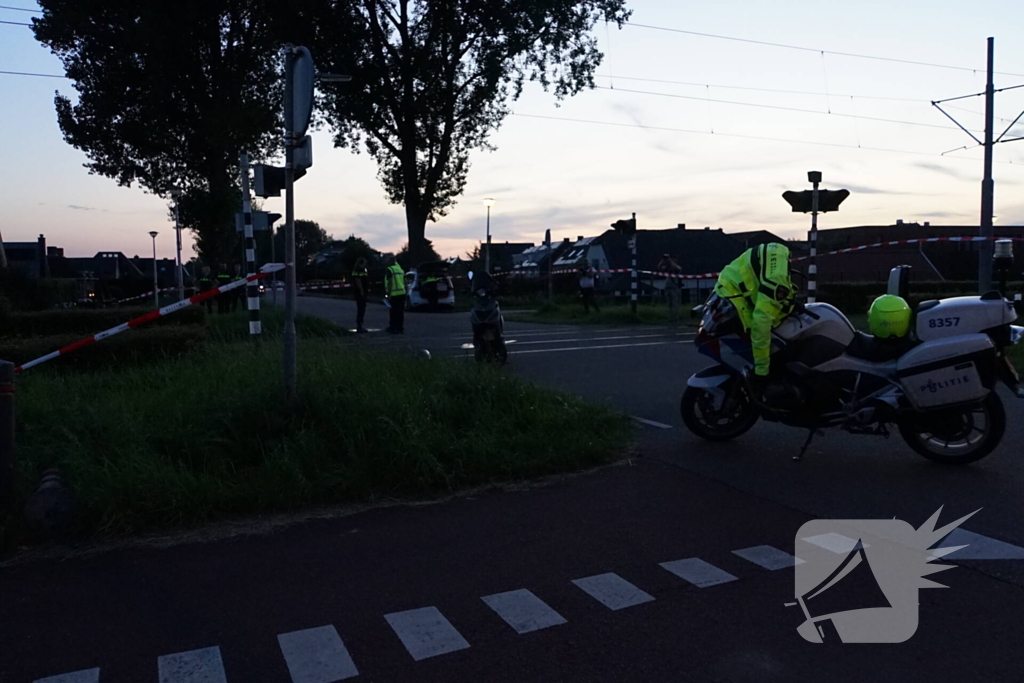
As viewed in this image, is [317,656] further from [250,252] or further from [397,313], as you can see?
[397,313]

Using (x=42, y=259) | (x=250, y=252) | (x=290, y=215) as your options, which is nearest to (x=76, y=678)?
(x=290, y=215)

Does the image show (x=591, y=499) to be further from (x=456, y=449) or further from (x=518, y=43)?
(x=518, y=43)

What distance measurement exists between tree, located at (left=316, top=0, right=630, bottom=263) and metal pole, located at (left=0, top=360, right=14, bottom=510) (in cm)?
2372

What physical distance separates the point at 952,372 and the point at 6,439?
5792 mm

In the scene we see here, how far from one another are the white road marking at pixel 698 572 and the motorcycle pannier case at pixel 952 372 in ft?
8.30

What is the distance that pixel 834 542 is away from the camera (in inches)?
183

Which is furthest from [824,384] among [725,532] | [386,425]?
[386,425]

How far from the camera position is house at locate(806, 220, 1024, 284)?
4681 centimetres

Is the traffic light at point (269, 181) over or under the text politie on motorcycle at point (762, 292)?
over

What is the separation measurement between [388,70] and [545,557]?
25987 mm

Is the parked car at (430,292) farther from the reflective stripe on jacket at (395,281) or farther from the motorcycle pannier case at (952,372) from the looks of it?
the motorcycle pannier case at (952,372)

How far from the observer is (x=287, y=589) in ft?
13.7

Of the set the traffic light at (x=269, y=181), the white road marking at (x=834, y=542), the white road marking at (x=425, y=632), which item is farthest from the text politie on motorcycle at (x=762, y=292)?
the traffic light at (x=269, y=181)

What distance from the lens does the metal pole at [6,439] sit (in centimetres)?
516
